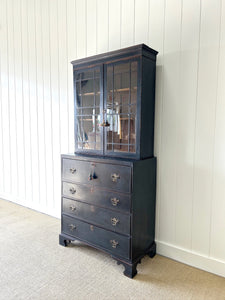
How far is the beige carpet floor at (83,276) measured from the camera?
5.18 feet

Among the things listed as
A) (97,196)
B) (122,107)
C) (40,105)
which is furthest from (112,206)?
(40,105)

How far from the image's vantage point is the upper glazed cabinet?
1802mm

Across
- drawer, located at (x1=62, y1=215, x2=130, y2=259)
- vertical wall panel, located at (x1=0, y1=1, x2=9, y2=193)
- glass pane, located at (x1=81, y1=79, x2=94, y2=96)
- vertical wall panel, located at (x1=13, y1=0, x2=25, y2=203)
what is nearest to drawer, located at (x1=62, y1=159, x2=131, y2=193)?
drawer, located at (x1=62, y1=215, x2=130, y2=259)

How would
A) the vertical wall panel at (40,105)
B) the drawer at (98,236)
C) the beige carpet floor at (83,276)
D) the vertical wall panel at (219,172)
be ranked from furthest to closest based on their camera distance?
the vertical wall panel at (40,105) < the drawer at (98,236) < the vertical wall panel at (219,172) < the beige carpet floor at (83,276)

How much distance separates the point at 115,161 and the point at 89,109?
2.09 feet

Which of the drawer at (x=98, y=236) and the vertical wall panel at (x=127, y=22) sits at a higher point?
the vertical wall panel at (x=127, y=22)

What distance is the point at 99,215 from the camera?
1.93m

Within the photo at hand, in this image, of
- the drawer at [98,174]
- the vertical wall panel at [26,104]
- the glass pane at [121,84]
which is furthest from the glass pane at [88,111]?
the vertical wall panel at [26,104]

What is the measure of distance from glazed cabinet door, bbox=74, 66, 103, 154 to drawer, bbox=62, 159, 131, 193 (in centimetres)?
17

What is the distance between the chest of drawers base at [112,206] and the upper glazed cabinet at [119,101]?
6.2 inches

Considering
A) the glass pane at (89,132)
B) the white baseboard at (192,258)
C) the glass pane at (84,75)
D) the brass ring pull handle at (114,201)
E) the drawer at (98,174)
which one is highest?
the glass pane at (84,75)

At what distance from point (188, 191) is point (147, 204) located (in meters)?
0.37

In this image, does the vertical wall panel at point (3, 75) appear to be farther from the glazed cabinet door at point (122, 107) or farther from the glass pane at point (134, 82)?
the glass pane at point (134, 82)

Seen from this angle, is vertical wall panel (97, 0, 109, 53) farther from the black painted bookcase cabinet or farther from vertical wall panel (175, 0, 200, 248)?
vertical wall panel (175, 0, 200, 248)
